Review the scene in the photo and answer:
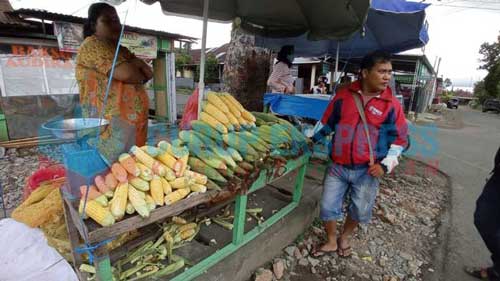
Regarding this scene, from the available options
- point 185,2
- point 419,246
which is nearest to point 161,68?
point 185,2

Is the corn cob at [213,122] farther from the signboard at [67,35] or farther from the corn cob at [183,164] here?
the signboard at [67,35]

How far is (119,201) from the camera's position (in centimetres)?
139

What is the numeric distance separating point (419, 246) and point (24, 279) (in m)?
3.71

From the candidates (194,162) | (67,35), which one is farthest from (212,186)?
(67,35)

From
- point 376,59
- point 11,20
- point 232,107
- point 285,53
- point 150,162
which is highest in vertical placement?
point 11,20

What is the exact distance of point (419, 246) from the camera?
10.1 feet

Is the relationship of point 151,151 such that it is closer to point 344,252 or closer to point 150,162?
point 150,162

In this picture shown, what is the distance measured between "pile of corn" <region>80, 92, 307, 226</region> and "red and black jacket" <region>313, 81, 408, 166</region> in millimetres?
448

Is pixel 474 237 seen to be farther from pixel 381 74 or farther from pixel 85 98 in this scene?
pixel 85 98

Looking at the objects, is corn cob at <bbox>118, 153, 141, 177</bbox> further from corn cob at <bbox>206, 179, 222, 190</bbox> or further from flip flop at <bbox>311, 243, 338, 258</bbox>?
flip flop at <bbox>311, 243, 338, 258</bbox>

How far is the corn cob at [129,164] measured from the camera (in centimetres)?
154

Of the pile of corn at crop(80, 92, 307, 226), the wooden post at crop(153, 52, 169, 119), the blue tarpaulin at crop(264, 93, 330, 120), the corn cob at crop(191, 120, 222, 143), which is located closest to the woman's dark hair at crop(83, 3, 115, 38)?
the pile of corn at crop(80, 92, 307, 226)

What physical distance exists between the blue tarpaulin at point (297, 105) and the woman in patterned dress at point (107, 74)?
3217 mm

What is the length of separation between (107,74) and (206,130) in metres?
1.04
